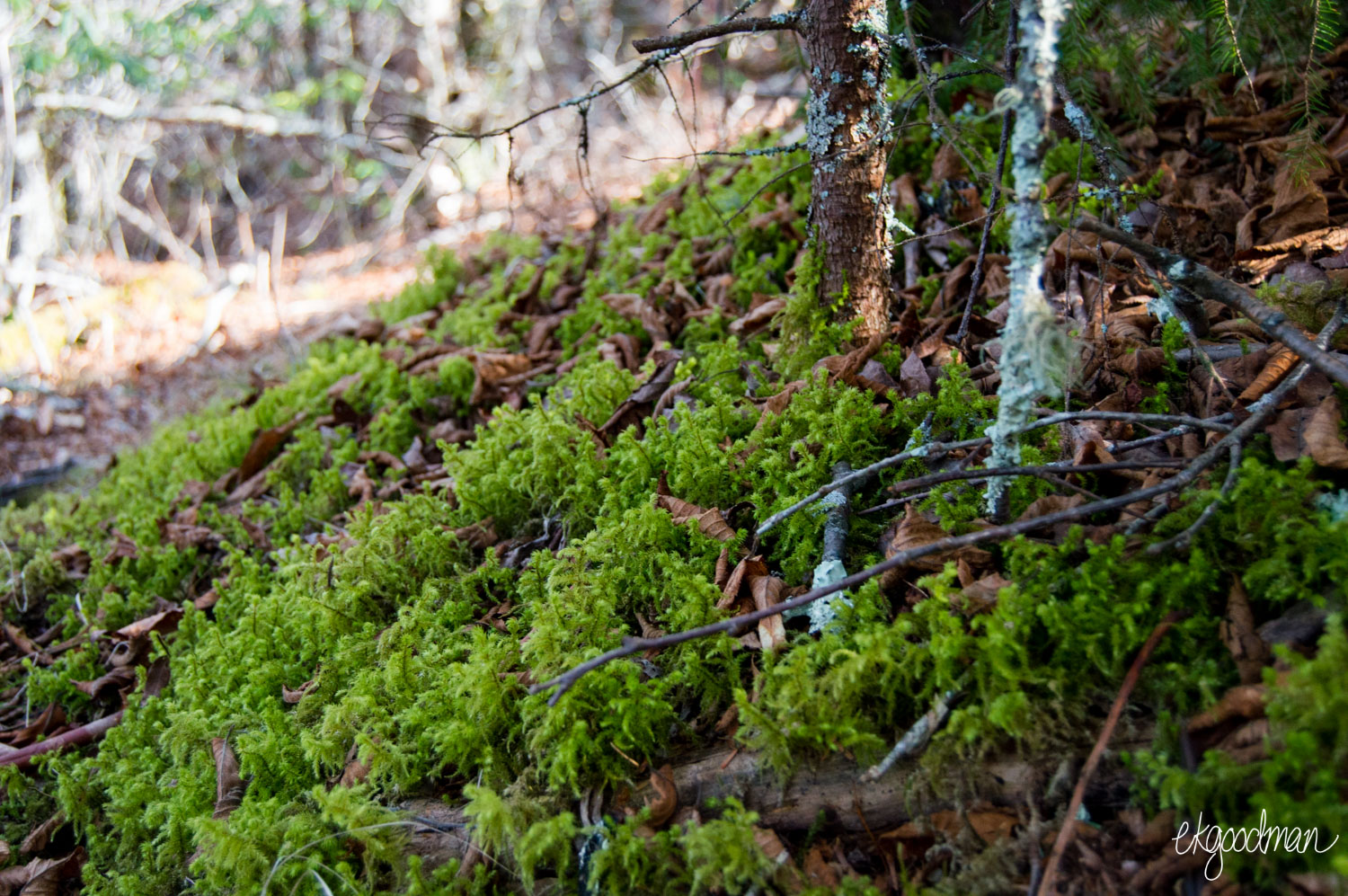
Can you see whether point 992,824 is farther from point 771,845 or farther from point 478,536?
point 478,536

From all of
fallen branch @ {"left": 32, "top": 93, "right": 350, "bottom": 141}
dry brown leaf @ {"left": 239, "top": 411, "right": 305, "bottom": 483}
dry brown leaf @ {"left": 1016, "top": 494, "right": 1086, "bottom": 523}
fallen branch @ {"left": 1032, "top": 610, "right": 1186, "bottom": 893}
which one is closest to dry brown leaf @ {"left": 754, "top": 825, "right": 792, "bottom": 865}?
fallen branch @ {"left": 1032, "top": 610, "right": 1186, "bottom": 893}

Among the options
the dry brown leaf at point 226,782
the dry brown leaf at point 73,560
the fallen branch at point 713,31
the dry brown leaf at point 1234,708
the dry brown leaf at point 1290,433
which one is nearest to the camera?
the dry brown leaf at point 1234,708

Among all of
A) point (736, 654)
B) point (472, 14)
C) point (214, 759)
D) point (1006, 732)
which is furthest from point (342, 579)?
point (472, 14)

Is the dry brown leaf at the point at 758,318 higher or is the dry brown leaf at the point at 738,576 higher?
the dry brown leaf at the point at 758,318

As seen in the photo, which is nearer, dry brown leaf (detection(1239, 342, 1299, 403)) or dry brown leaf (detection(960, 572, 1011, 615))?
dry brown leaf (detection(960, 572, 1011, 615))

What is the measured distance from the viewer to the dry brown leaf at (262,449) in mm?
4297

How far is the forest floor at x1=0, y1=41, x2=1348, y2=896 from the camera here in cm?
172

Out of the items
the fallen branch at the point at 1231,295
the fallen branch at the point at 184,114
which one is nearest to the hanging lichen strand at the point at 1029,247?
the fallen branch at the point at 1231,295

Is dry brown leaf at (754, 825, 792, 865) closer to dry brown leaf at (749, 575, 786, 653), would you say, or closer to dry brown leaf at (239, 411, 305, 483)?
dry brown leaf at (749, 575, 786, 653)

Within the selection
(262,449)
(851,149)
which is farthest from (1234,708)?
(262,449)

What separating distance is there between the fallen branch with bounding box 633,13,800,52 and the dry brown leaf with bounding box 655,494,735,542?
54.7 inches

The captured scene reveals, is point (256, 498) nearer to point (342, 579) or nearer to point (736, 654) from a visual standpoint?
point (342, 579)

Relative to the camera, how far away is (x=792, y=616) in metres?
2.17
